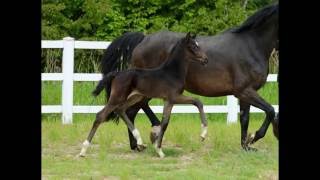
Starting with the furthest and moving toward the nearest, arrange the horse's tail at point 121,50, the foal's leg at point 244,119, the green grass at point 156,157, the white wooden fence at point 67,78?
the white wooden fence at point 67,78, the horse's tail at point 121,50, the foal's leg at point 244,119, the green grass at point 156,157

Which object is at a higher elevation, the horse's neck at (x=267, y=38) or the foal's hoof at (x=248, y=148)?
the horse's neck at (x=267, y=38)

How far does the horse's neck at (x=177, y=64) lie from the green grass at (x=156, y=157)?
3.33 feet

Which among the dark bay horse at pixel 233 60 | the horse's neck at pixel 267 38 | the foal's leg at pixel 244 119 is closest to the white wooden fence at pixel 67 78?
the dark bay horse at pixel 233 60

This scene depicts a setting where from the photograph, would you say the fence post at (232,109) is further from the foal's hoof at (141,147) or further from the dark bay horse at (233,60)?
the foal's hoof at (141,147)

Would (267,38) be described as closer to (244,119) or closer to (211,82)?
(211,82)

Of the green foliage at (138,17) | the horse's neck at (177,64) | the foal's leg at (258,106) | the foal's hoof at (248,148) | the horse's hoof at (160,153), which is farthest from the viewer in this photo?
the green foliage at (138,17)

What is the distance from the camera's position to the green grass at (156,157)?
5.41 meters

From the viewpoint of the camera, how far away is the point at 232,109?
34.0ft

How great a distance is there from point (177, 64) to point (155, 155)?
3.77ft

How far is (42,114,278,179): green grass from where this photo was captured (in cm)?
541

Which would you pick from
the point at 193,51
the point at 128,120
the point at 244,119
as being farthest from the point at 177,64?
the point at 244,119

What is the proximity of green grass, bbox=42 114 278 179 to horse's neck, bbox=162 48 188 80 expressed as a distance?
1015mm

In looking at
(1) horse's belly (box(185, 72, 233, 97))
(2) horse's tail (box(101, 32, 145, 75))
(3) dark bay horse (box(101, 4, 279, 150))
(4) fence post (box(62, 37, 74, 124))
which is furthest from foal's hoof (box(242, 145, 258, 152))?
(4) fence post (box(62, 37, 74, 124))
